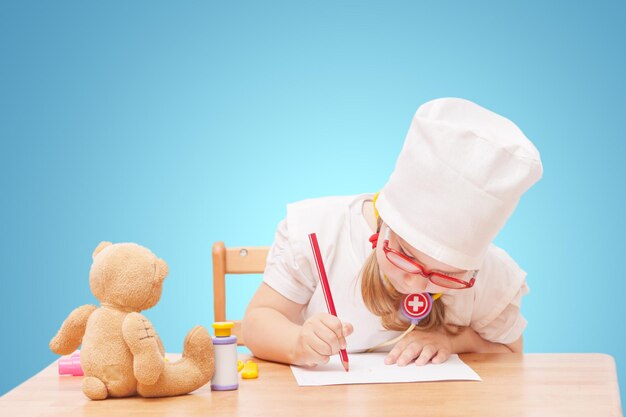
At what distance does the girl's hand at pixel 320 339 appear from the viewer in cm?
117

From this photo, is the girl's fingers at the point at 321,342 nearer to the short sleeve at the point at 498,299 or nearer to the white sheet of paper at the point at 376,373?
the white sheet of paper at the point at 376,373

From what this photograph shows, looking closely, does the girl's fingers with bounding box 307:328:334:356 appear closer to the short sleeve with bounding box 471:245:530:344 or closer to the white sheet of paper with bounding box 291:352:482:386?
the white sheet of paper with bounding box 291:352:482:386

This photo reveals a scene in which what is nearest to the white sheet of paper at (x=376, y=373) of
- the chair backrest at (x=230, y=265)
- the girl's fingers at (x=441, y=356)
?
the girl's fingers at (x=441, y=356)

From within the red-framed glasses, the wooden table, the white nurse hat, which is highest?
the white nurse hat

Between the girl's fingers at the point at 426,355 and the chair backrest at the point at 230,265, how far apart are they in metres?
0.59

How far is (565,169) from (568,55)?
1.11 ft

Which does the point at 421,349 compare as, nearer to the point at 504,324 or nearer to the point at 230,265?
the point at 504,324

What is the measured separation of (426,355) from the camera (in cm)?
128

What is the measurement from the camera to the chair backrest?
5.89ft

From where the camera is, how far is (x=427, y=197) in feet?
3.77

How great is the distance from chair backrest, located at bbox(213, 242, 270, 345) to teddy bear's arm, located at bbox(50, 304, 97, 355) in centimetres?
72

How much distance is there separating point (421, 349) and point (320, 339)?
0.20 m

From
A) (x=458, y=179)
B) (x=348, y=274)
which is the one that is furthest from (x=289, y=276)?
(x=458, y=179)

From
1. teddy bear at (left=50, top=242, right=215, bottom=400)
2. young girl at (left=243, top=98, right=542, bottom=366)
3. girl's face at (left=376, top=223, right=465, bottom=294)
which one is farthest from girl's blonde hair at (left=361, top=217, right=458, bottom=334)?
teddy bear at (left=50, top=242, right=215, bottom=400)
